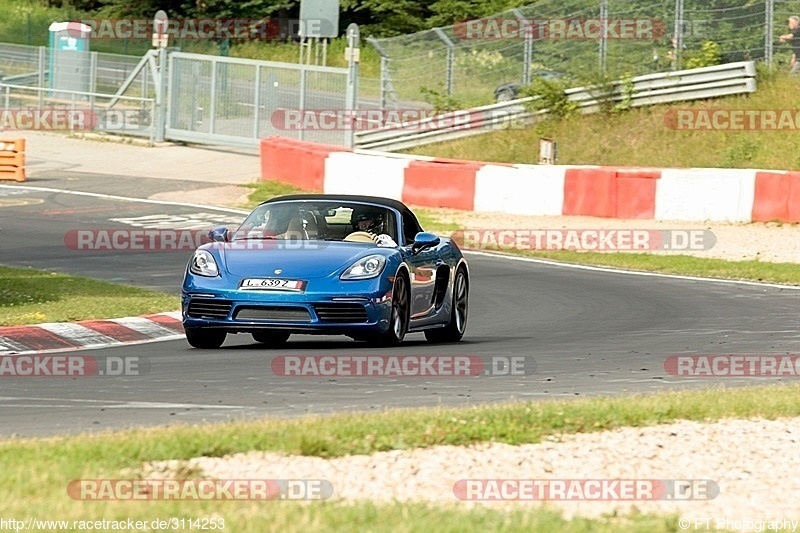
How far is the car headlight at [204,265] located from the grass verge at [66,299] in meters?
1.86

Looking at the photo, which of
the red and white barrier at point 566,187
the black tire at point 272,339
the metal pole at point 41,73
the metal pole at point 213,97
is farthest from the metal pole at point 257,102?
the black tire at point 272,339

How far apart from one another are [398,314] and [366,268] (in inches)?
23.8

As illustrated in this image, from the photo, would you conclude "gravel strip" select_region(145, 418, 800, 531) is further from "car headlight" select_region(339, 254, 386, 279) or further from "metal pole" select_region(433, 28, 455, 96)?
"metal pole" select_region(433, 28, 455, 96)

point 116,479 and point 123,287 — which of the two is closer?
point 116,479

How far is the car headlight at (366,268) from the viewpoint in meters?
11.9

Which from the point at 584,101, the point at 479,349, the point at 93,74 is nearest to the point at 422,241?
the point at 479,349

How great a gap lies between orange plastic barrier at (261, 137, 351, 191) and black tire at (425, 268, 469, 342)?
47.2 feet

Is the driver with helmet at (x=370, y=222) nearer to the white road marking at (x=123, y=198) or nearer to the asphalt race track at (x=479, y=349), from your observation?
the asphalt race track at (x=479, y=349)

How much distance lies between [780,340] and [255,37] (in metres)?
43.3

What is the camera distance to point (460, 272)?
1398cm

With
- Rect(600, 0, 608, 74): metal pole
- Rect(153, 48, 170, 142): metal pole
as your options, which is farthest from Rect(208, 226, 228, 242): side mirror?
Rect(153, 48, 170, 142): metal pole

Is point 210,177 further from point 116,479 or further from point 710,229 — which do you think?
point 116,479

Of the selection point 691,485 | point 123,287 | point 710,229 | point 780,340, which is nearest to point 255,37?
point 710,229

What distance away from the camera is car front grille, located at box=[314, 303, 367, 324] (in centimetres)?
1166
